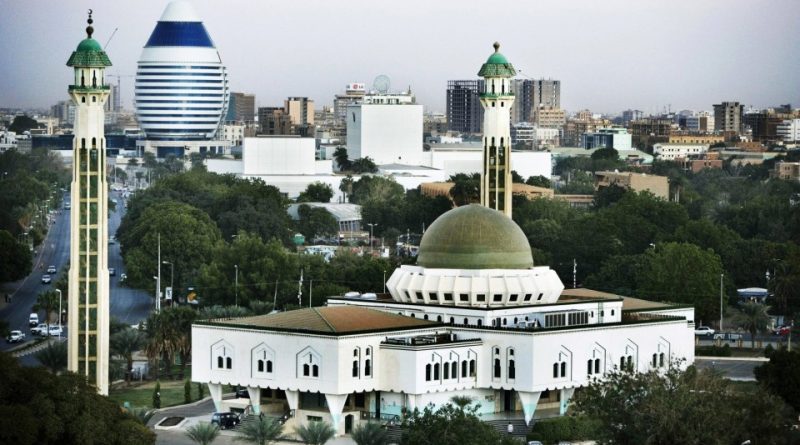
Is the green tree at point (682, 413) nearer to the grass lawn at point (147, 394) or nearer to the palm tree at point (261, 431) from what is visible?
the palm tree at point (261, 431)

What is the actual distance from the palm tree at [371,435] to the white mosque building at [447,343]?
473 cm

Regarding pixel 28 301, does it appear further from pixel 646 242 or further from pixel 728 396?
pixel 728 396

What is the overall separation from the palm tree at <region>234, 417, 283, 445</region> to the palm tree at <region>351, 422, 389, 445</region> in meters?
2.16

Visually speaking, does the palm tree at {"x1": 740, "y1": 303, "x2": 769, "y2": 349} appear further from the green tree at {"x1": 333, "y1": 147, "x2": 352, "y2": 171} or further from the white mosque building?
the green tree at {"x1": 333, "y1": 147, "x2": 352, "y2": 171}

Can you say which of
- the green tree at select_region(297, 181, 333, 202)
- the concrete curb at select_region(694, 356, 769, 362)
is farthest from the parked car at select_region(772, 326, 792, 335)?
the green tree at select_region(297, 181, 333, 202)

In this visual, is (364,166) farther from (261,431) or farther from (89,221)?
(261,431)

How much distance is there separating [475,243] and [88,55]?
39.2ft

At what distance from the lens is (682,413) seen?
51938mm

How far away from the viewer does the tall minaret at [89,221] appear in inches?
2448

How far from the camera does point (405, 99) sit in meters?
181

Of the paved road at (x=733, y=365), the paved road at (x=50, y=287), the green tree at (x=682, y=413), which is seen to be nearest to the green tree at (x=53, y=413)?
the green tree at (x=682, y=413)

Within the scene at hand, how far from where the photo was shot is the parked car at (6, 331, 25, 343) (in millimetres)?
79188

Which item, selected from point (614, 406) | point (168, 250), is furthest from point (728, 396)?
point (168, 250)

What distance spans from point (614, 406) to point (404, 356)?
9.76 meters
